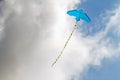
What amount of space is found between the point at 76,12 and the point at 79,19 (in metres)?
2.02

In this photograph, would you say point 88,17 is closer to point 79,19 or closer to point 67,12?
point 79,19

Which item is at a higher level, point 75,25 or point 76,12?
point 76,12

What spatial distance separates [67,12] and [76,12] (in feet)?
8.33

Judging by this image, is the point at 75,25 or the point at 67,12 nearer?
the point at 75,25

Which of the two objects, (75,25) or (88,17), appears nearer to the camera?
(75,25)

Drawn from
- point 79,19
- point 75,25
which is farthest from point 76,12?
point 75,25

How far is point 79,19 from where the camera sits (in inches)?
1492

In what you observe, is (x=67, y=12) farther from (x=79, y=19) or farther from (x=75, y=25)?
(x=75, y=25)

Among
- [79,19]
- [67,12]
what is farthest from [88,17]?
[67,12]

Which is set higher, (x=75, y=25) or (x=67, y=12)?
(x=67, y=12)

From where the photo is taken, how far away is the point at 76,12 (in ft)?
125

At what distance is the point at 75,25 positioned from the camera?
3266cm

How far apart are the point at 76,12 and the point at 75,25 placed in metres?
6.77

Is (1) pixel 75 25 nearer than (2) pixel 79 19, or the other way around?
(1) pixel 75 25
